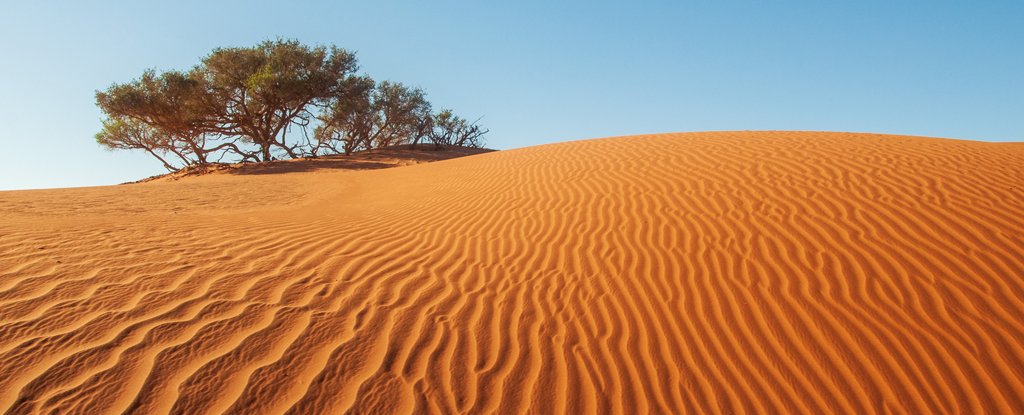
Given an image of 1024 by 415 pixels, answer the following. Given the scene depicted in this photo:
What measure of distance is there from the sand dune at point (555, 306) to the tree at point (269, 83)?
1613 centimetres

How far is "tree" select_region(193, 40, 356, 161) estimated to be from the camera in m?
20.6

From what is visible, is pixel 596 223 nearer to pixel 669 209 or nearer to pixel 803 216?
pixel 669 209

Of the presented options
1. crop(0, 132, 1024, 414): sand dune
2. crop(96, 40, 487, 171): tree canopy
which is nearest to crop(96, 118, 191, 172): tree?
crop(96, 40, 487, 171): tree canopy

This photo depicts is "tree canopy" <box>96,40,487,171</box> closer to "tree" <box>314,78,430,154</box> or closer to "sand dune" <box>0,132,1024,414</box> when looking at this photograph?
"tree" <box>314,78,430,154</box>

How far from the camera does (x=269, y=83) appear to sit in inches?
792

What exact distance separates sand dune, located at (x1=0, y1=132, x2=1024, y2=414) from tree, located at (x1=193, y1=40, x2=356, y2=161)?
635 inches

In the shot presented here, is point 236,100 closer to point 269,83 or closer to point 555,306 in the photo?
point 269,83

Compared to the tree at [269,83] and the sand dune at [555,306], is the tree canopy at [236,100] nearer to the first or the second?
the tree at [269,83]

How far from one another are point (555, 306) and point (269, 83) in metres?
20.2

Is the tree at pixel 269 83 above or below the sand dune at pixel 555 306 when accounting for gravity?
above

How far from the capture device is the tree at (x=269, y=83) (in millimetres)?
20609

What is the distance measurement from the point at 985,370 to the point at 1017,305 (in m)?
0.95

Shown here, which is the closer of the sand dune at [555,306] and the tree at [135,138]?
the sand dune at [555,306]

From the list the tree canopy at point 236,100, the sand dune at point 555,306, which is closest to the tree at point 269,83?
the tree canopy at point 236,100
